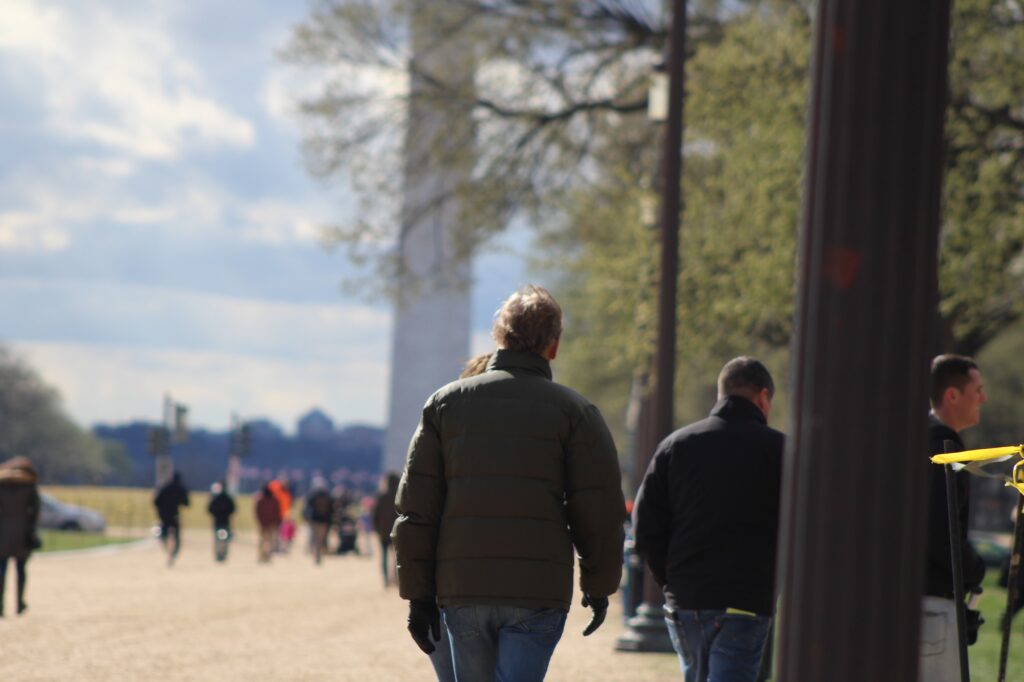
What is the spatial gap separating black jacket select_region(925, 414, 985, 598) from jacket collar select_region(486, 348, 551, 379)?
1.46 metres

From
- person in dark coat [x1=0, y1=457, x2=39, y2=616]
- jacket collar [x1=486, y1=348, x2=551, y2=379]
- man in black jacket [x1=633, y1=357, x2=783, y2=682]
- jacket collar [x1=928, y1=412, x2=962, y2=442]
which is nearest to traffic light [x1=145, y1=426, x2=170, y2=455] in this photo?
person in dark coat [x1=0, y1=457, x2=39, y2=616]

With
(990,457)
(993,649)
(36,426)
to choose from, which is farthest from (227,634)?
(36,426)

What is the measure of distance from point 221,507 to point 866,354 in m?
31.1

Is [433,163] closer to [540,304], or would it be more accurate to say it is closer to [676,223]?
[676,223]

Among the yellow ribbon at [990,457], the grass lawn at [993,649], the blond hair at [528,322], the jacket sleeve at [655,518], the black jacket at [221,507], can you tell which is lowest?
the black jacket at [221,507]

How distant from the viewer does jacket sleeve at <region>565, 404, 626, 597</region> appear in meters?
5.30

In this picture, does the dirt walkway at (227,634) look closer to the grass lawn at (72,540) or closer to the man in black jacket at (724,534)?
the man in black jacket at (724,534)

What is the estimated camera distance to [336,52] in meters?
30.4

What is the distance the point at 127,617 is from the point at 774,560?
12.1 meters

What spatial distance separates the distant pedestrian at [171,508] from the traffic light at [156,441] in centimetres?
1465

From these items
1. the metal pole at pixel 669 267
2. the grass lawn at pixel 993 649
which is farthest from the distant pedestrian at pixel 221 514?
the metal pole at pixel 669 267

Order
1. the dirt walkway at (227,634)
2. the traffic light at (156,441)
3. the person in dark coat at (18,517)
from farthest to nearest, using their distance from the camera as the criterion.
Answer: the traffic light at (156,441), the person in dark coat at (18,517), the dirt walkway at (227,634)

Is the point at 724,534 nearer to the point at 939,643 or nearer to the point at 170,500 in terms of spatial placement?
the point at 939,643

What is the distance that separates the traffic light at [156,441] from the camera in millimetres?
46531
